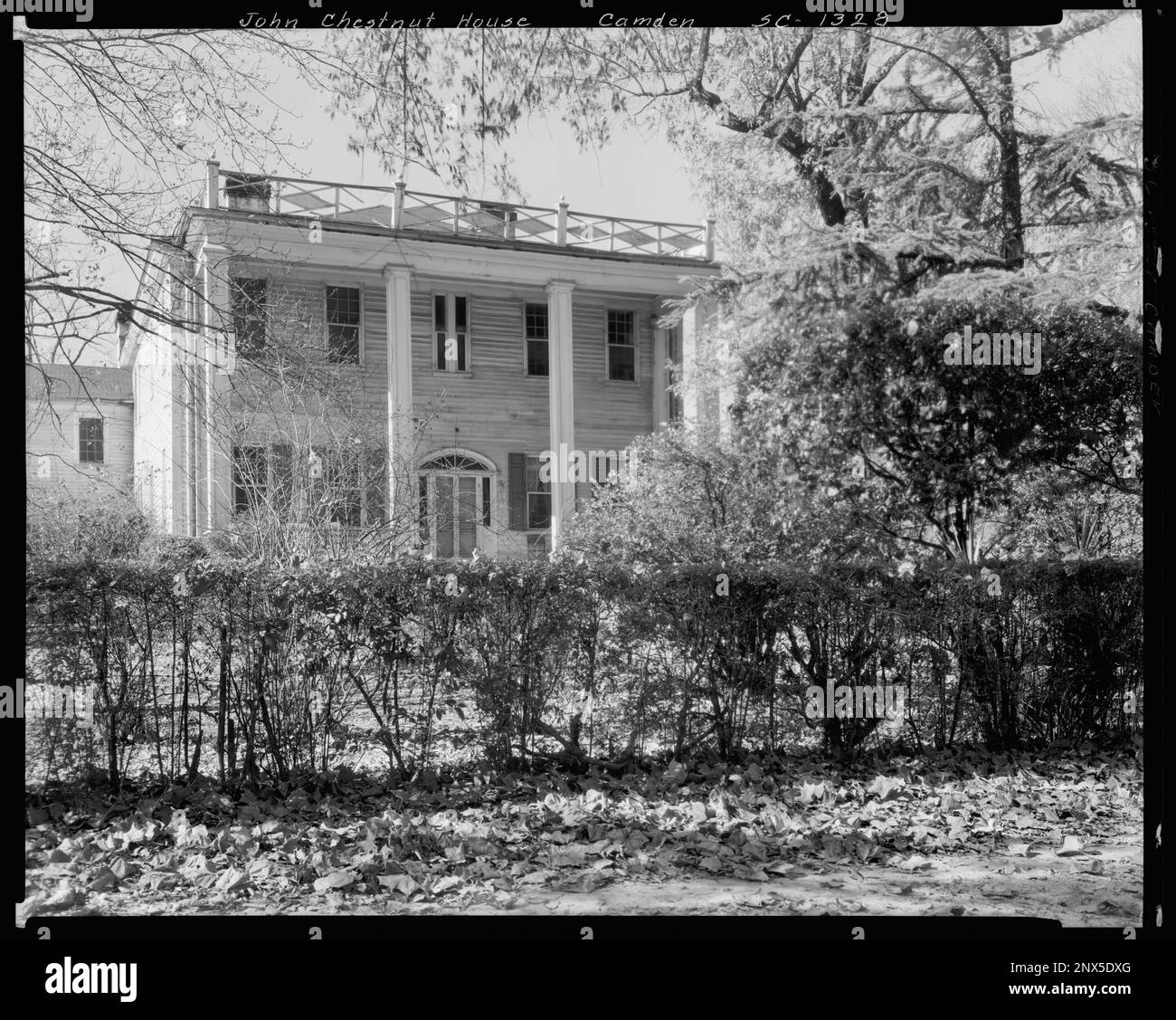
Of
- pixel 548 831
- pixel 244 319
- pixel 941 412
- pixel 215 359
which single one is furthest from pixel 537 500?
pixel 548 831

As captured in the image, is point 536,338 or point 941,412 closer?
point 941,412

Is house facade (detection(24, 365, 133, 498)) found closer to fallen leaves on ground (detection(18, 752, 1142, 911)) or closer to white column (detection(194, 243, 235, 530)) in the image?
white column (detection(194, 243, 235, 530))

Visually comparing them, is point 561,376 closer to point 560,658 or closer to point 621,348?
point 621,348

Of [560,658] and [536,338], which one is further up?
[536,338]

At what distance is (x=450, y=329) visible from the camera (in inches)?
526

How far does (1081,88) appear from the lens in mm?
7477

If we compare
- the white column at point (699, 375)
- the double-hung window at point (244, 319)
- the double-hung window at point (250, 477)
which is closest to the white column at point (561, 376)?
the white column at point (699, 375)

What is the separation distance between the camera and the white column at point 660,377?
1297 cm

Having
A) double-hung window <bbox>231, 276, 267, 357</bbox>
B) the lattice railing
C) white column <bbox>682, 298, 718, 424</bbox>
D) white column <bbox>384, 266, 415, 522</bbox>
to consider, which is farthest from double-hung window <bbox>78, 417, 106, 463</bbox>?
white column <bbox>682, 298, 718, 424</bbox>

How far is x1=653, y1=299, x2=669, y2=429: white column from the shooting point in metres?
13.0

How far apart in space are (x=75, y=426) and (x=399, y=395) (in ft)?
14.4

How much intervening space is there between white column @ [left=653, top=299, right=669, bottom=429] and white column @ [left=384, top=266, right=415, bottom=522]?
3520 mm

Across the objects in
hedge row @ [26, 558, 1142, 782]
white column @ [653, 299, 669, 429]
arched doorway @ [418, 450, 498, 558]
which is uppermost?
white column @ [653, 299, 669, 429]

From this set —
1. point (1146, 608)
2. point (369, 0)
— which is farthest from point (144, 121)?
point (1146, 608)
